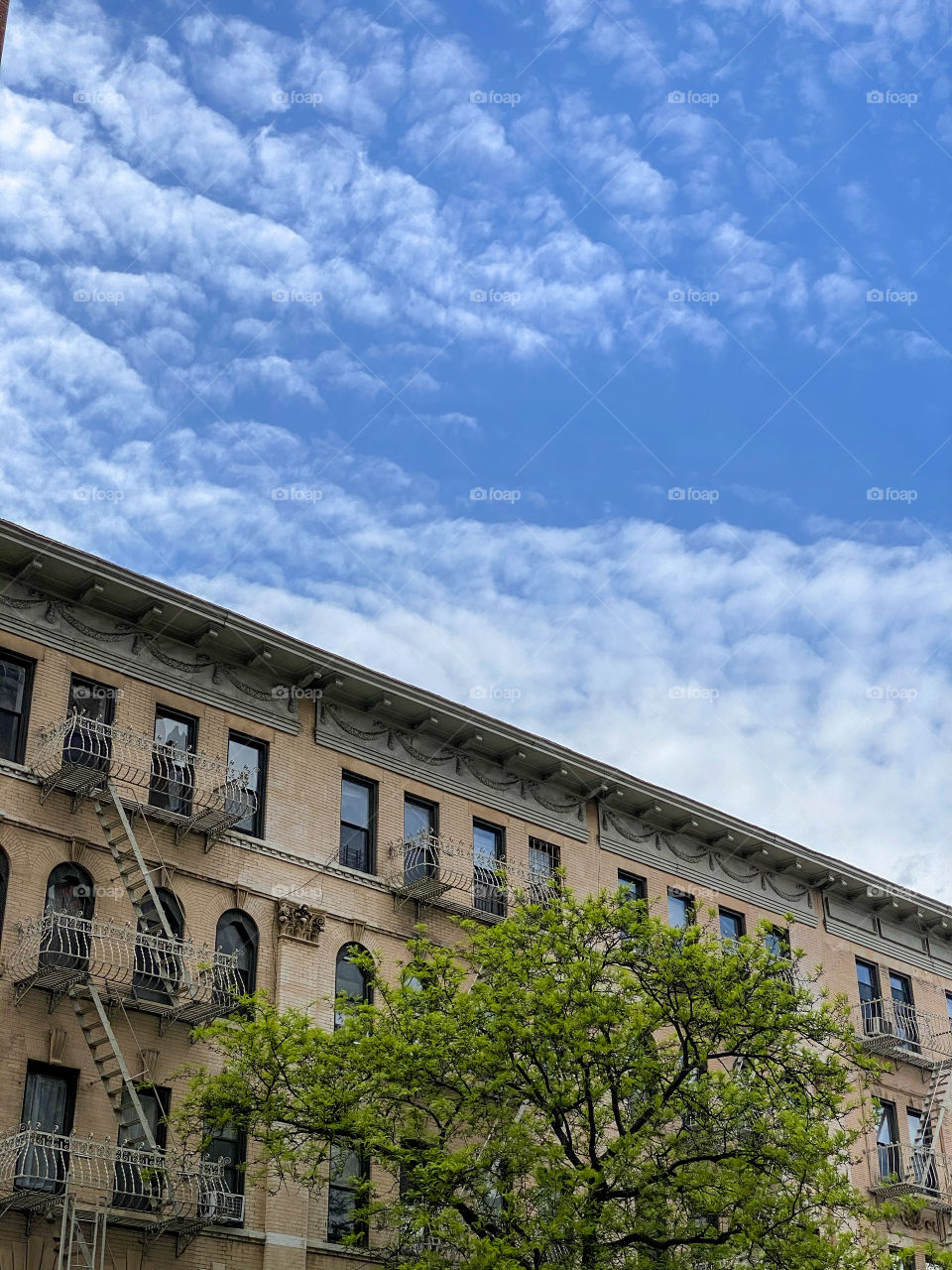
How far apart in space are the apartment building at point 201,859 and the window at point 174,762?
5cm

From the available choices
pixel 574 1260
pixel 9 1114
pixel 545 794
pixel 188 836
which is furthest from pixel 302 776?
pixel 574 1260

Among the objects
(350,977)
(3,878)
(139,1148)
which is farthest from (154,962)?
(350,977)

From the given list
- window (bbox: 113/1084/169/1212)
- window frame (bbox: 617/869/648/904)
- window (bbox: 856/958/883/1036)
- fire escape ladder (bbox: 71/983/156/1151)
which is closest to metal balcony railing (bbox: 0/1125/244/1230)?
window (bbox: 113/1084/169/1212)

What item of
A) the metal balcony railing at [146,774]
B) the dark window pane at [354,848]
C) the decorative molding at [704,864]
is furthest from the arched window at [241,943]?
the decorative molding at [704,864]

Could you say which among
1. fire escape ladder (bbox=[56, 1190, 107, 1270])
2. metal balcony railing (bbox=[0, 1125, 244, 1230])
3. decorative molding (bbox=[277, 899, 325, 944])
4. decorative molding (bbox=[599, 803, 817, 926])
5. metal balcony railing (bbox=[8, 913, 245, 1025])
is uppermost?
decorative molding (bbox=[599, 803, 817, 926])

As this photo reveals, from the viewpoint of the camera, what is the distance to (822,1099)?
71.7ft

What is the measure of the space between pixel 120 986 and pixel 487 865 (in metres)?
9.13

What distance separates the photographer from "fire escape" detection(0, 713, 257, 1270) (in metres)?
22.1

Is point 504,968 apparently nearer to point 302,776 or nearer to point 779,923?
point 302,776

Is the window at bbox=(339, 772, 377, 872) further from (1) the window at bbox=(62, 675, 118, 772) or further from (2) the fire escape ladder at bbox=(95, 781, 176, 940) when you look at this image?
(1) the window at bbox=(62, 675, 118, 772)

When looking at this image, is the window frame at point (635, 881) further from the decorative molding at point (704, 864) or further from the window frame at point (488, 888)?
the window frame at point (488, 888)

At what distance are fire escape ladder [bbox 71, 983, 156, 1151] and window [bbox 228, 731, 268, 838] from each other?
5.00 m

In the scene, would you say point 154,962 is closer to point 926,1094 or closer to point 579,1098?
point 579,1098

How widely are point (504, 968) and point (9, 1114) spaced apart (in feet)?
24.4
